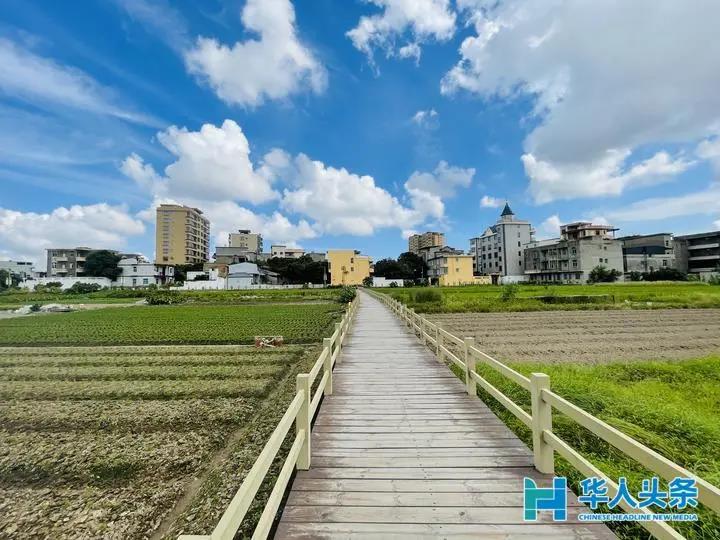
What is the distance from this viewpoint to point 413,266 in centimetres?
9088

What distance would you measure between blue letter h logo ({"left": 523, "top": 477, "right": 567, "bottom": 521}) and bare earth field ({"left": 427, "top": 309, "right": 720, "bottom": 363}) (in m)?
Result: 9.01

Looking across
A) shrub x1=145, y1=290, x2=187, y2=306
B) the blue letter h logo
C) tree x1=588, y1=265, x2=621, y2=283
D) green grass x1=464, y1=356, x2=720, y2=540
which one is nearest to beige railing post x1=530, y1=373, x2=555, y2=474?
the blue letter h logo

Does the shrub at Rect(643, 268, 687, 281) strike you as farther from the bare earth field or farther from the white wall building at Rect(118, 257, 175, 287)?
the white wall building at Rect(118, 257, 175, 287)

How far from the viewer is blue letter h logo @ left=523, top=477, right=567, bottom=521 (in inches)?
106

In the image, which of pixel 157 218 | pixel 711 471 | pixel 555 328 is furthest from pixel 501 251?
pixel 157 218

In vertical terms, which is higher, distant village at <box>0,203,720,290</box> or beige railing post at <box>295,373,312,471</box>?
distant village at <box>0,203,720,290</box>

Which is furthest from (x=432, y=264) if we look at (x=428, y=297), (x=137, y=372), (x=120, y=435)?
(x=120, y=435)

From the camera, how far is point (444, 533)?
8.15 ft

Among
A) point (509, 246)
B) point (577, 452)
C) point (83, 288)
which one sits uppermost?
point (509, 246)

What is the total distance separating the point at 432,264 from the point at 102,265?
71.1 m

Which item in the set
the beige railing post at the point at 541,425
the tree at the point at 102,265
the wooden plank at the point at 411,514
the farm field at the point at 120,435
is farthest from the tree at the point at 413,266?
the wooden plank at the point at 411,514

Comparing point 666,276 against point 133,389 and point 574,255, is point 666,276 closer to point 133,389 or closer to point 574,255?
point 574,255

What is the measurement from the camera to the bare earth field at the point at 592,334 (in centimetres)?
1220

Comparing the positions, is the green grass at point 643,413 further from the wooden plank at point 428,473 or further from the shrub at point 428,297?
the shrub at point 428,297
